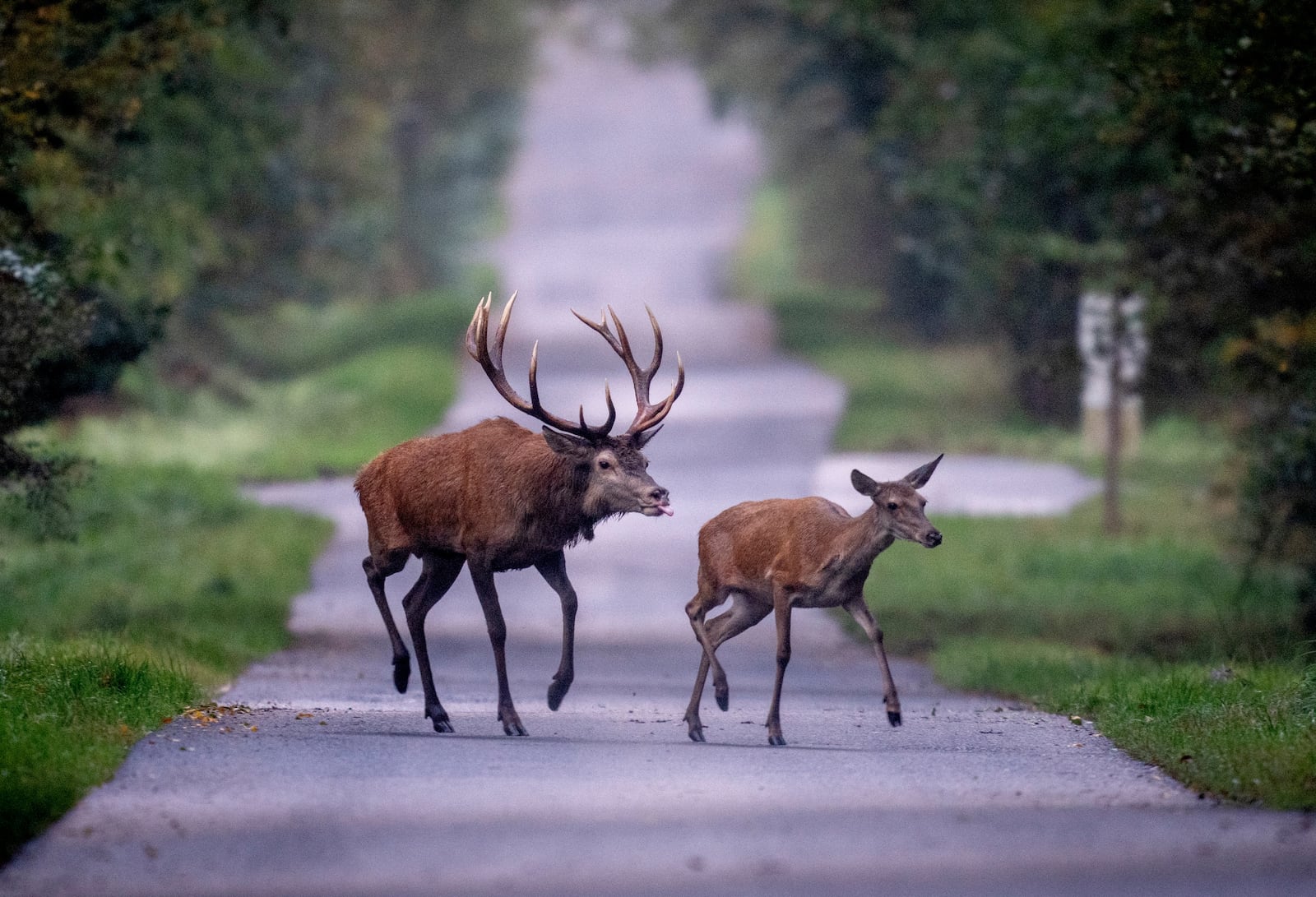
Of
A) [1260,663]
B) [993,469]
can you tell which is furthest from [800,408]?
[1260,663]

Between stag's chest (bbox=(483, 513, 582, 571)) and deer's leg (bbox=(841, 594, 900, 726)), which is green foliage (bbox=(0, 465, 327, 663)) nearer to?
stag's chest (bbox=(483, 513, 582, 571))

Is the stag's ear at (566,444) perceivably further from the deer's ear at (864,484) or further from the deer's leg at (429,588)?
the deer's ear at (864,484)

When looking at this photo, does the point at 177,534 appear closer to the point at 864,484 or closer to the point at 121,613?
the point at 121,613

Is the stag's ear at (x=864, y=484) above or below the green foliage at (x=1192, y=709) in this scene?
above

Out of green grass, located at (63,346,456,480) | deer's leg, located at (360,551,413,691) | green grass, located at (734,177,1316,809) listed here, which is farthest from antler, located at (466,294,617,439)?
green grass, located at (63,346,456,480)

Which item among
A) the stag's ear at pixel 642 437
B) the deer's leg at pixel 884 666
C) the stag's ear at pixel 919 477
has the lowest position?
the deer's leg at pixel 884 666

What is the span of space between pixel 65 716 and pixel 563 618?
2859mm

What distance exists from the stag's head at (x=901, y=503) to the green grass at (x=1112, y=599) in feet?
5.55

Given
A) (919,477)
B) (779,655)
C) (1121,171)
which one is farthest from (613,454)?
(1121,171)

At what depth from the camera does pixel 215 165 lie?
25.9 meters

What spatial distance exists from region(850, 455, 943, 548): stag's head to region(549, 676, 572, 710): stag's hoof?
220 centimetres

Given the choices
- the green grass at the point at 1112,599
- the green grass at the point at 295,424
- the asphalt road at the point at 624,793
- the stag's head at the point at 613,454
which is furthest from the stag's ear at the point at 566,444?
the green grass at the point at 295,424

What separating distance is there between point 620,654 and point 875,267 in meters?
37.9

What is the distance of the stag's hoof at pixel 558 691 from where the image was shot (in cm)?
1245
